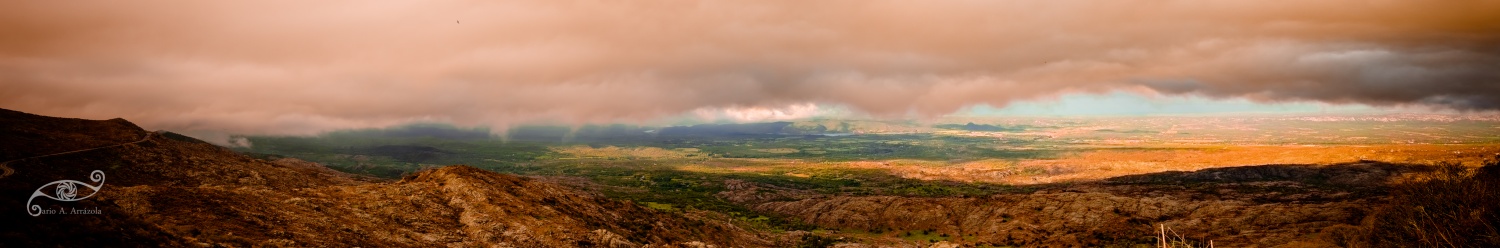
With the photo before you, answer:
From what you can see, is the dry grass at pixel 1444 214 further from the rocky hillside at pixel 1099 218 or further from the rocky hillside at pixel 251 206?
the rocky hillside at pixel 251 206

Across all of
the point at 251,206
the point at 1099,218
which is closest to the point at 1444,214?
the point at 1099,218

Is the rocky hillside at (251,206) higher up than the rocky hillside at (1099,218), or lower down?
higher up

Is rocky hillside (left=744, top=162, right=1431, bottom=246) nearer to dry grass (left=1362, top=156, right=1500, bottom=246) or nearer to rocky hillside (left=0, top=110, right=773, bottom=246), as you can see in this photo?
dry grass (left=1362, top=156, right=1500, bottom=246)

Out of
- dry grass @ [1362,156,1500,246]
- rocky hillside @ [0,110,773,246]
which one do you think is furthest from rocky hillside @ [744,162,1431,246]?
rocky hillside @ [0,110,773,246]

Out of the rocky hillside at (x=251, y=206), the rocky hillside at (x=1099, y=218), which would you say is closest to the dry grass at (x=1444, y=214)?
the rocky hillside at (x=1099, y=218)

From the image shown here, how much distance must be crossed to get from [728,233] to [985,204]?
223ft

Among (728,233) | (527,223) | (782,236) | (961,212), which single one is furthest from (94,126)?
(961,212)

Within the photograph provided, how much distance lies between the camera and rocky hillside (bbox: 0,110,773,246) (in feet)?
116

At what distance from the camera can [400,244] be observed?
47.3 meters

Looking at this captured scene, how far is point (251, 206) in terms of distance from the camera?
44.3m

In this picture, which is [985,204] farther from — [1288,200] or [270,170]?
[270,170]

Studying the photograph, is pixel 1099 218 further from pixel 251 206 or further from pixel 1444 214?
pixel 251 206

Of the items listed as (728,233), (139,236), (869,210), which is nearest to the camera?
(139,236)

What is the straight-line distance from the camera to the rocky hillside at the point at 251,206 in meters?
35.5
